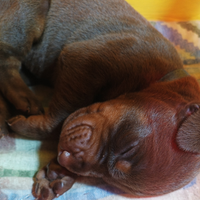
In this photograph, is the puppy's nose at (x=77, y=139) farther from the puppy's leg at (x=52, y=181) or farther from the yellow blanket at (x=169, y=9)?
the yellow blanket at (x=169, y=9)

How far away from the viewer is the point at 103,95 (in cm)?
163

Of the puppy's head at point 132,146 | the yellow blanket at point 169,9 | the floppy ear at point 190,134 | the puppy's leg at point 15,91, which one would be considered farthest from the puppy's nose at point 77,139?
the yellow blanket at point 169,9

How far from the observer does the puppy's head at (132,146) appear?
122 cm

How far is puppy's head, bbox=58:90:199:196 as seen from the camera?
1220 millimetres

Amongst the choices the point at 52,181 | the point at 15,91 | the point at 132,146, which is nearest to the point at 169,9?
the point at 15,91

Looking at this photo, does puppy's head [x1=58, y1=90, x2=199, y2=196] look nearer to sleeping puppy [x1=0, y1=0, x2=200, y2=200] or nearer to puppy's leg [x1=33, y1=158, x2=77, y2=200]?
sleeping puppy [x1=0, y1=0, x2=200, y2=200]

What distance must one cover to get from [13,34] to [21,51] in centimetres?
14

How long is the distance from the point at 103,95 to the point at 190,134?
0.65 meters

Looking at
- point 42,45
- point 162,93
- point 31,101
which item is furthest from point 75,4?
point 162,93

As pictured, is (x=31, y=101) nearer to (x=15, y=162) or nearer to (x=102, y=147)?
(x=15, y=162)

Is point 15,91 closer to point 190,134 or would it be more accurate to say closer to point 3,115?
point 3,115

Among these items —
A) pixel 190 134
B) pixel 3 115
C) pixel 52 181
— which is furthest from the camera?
pixel 3 115

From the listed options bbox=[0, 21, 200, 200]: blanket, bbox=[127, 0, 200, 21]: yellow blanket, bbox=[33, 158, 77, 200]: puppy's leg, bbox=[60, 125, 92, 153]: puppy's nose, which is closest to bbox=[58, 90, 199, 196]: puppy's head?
bbox=[60, 125, 92, 153]: puppy's nose

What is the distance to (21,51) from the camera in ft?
6.27
